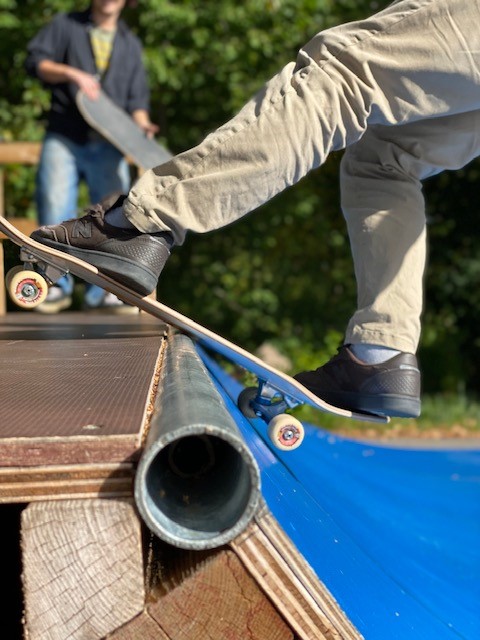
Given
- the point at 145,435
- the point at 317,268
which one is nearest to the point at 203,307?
the point at 317,268

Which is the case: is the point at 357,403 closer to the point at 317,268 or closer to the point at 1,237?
the point at 1,237

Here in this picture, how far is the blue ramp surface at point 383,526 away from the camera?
174 centimetres

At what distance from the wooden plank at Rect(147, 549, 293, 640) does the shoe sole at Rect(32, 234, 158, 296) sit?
974 mm

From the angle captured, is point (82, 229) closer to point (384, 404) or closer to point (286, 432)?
point (286, 432)

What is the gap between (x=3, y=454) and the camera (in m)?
1.35

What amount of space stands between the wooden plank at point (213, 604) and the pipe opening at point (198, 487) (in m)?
0.06

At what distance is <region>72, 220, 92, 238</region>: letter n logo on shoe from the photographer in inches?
91.1

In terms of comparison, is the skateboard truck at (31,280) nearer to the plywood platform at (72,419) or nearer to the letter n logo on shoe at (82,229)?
the plywood platform at (72,419)

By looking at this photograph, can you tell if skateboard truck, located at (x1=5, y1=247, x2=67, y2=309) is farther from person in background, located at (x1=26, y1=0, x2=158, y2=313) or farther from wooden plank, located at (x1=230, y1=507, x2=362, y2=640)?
person in background, located at (x1=26, y1=0, x2=158, y2=313)

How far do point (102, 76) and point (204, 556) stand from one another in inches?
193

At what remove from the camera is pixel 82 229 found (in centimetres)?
233

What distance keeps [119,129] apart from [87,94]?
0.28 meters

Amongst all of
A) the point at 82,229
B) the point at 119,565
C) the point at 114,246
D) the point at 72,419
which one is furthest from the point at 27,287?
the point at 119,565

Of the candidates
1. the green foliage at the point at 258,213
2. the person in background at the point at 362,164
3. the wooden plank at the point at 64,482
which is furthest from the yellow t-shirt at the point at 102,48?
the wooden plank at the point at 64,482
